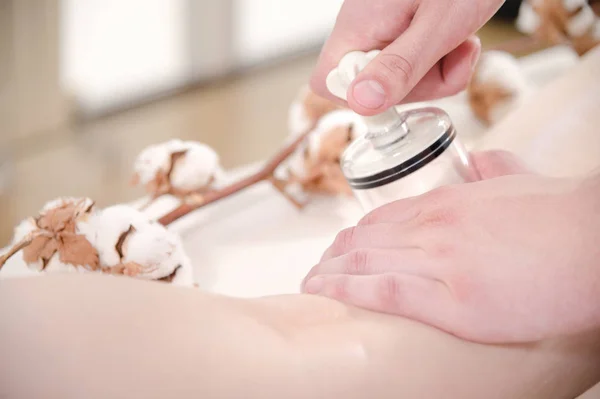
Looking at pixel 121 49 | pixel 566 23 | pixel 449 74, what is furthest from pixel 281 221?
pixel 121 49

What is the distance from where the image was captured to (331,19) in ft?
7.67

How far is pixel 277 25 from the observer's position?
224cm

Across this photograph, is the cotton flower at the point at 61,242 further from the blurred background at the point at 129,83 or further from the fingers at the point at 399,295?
the blurred background at the point at 129,83

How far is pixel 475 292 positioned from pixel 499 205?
0.06 m

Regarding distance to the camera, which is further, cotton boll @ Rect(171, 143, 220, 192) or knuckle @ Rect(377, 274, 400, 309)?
cotton boll @ Rect(171, 143, 220, 192)

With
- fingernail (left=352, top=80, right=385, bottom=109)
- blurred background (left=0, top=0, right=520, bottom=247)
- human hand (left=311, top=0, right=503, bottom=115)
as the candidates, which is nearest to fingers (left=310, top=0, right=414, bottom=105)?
human hand (left=311, top=0, right=503, bottom=115)

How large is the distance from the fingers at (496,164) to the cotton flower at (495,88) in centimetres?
31

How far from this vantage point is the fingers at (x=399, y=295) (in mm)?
416

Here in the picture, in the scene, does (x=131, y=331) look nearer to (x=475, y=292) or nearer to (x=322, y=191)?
(x=475, y=292)

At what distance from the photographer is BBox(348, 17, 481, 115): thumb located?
541 mm

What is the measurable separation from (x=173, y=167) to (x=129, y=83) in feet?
4.49

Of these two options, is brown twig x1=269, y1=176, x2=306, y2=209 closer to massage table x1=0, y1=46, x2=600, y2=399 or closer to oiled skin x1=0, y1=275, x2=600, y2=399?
massage table x1=0, y1=46, x2=600, y2=399

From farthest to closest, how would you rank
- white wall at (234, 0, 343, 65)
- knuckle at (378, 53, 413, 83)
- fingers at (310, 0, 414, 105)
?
white wall at (234, 0, 343, 65), fingers at (310, 0, 414, 105), knuckle at (378, 53, 413, 83)

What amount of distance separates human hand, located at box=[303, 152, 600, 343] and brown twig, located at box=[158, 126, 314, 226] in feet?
0.91
